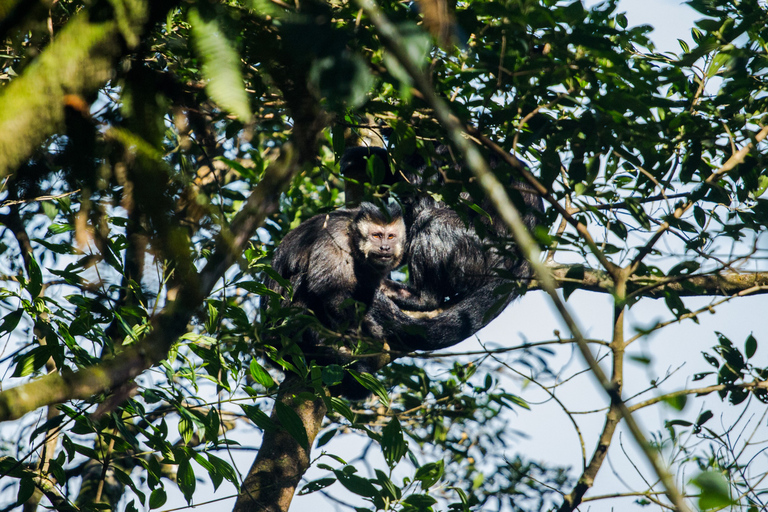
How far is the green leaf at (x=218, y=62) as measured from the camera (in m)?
0.84

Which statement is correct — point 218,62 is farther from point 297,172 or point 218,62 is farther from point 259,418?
point 259,418

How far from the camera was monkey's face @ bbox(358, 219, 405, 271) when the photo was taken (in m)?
4.63

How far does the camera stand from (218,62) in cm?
87

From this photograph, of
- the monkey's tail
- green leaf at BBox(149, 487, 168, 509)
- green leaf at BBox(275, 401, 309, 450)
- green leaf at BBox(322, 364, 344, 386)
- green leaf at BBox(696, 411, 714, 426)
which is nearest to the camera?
green leaf at BBox(275, 401, 309, 450)

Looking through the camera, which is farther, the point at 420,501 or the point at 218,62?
the point at 420,501

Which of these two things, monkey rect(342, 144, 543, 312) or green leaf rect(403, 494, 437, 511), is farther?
monkey rect(342, 144, 543, 312)

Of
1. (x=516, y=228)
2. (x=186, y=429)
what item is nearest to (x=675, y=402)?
(x=516, y=228)

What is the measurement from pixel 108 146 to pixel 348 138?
138 inches

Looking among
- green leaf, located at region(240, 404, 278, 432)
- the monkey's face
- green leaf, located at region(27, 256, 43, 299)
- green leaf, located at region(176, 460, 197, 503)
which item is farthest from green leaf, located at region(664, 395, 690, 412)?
the monkey's face

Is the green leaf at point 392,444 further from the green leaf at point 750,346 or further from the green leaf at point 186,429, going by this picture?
the green leaf at point 750,346

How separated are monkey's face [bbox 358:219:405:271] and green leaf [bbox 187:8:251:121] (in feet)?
12.3

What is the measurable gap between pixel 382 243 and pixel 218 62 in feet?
12.7

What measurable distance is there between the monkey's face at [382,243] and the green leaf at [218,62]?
3.75 meters

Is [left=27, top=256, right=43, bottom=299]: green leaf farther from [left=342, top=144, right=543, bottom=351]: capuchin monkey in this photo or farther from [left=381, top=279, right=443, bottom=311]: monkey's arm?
[left=381, top=279, right=443, bottom=311]: monkey's arm
